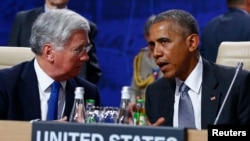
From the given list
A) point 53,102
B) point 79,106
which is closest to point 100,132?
point 79,106

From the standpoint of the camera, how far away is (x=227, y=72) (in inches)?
133

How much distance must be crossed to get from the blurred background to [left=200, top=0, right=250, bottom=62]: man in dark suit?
1199mm

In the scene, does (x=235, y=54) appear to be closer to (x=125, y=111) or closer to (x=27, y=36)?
(x=125, y=111)

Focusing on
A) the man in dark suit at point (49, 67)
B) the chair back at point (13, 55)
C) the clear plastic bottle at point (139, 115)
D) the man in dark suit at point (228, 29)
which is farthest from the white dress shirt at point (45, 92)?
the man in dark suit at point (228, 29)

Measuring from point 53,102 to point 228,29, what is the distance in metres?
1.78

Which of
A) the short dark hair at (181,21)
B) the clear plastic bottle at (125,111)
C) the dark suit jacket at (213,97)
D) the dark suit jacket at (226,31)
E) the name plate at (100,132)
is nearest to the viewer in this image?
the name plate at (100,132)

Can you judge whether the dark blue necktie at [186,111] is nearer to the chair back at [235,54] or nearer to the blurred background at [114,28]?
the chair back at [235,54]

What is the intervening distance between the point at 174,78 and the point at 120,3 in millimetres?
2846

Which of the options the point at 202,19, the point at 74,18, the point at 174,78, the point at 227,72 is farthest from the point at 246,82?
the point at 202,19

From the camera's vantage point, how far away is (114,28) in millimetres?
6168

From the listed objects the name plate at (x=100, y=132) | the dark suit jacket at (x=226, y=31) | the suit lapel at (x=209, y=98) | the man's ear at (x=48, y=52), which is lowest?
the name plate at (x=100, y=132)

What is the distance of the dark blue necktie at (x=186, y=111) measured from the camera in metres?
3.23

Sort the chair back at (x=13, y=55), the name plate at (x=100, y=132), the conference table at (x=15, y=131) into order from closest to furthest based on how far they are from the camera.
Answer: the name plate at (x=100, y=132) < the conference table at (x=15, y=131) < the chair back at (x=13, y=55)

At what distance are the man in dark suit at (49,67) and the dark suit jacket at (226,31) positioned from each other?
4.89 ft
